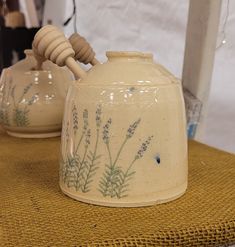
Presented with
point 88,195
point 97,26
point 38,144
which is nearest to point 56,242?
point 88,195

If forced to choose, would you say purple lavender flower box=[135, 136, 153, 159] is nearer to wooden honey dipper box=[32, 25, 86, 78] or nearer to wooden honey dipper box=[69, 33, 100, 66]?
wooden honey dipper box=[32, 25, 86, 78]

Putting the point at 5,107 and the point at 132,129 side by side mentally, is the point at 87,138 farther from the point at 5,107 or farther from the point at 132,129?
the point at 5,107

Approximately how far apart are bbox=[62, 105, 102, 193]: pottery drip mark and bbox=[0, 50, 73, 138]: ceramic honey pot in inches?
8.3

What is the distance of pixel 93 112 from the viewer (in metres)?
0.35

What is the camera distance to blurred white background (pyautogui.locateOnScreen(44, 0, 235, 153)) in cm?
88

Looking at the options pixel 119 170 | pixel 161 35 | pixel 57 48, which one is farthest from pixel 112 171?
pixel 161 35

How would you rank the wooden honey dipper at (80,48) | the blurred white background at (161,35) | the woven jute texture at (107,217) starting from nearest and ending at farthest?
the woven jute texture at (107,217), the wooden honey dipper at (80,48), the blurred white background at (161,35)

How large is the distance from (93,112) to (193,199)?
0.12 m

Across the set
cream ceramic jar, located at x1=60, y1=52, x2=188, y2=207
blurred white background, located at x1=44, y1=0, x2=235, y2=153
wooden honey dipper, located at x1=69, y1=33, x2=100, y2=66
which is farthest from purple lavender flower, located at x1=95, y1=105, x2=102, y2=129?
blurred white background, located at x1=44, y1=0, x2=235, y2=153

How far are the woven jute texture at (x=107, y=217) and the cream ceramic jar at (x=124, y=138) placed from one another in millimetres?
14

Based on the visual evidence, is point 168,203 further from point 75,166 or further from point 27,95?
point 27,95

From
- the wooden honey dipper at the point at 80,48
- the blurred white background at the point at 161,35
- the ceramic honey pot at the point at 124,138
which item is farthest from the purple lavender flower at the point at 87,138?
the blurred white background at the point at 161,35

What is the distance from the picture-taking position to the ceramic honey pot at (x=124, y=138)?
0.35 meters

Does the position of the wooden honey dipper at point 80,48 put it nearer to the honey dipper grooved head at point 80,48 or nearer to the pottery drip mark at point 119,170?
the honey dipper grooved head at point 80,48
